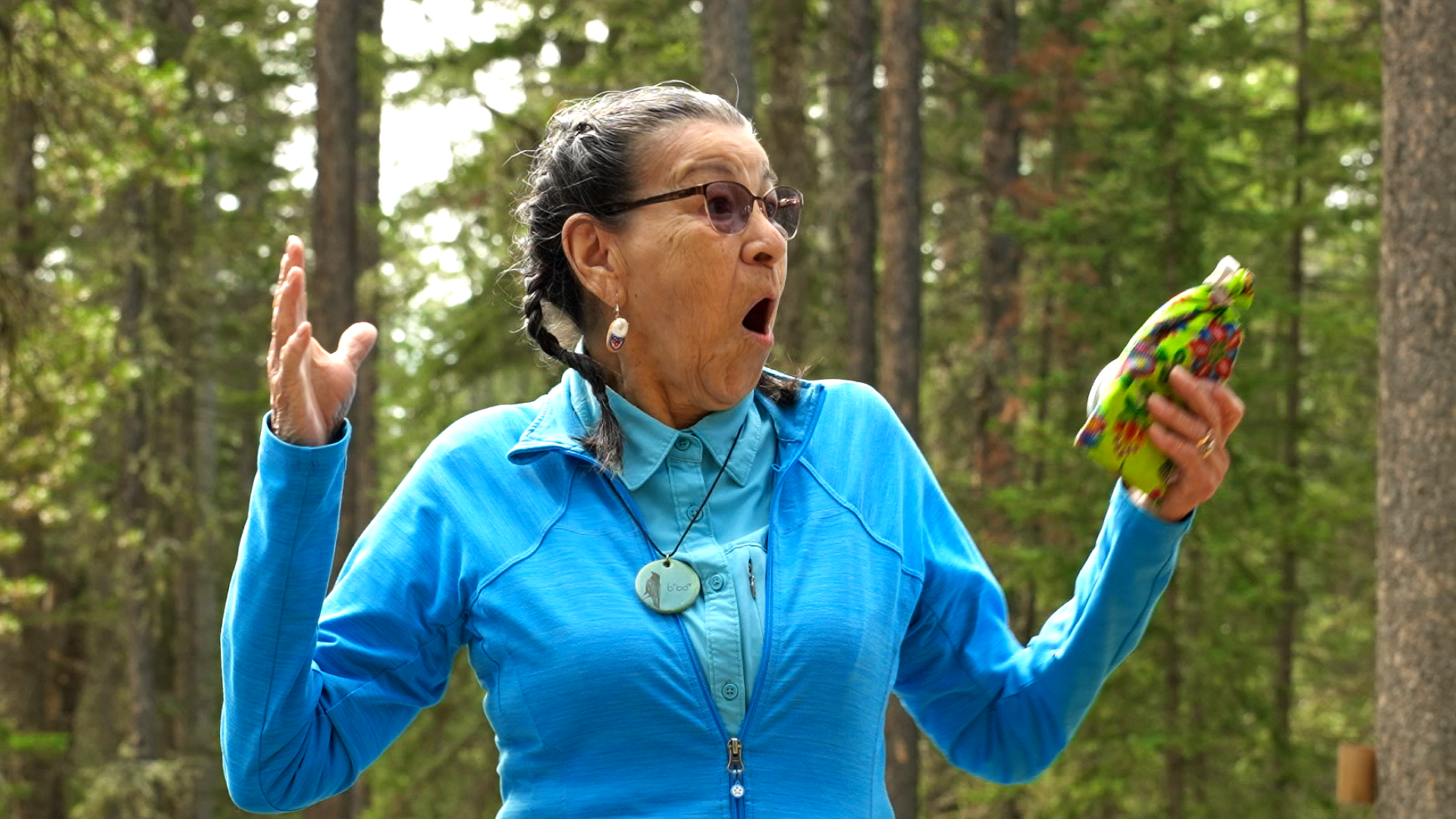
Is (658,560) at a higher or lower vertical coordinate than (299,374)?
lower

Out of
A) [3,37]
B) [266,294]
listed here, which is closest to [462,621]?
[3,37]

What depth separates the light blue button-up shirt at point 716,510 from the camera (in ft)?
7.27

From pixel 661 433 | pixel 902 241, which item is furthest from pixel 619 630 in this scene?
pixel 902 241

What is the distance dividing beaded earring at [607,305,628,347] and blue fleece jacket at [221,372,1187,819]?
141 mm

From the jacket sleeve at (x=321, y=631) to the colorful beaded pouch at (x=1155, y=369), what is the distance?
0.98 metres

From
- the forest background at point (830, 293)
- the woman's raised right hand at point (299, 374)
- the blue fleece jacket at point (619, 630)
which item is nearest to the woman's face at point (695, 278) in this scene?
the blue fleece jacket at point (619, 630)

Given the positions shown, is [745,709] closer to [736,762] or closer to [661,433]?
[736,762]

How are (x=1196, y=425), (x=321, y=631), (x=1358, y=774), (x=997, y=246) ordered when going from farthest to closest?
(x=997, y=246), (x=1358, y=774), (x=321, y=631), (x=1196, y=425)

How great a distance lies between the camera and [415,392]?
605 inches

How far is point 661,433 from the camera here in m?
2.45

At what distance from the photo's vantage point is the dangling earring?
8.16 ft

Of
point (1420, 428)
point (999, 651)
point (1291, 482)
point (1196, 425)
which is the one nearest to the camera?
point (1196, 425)

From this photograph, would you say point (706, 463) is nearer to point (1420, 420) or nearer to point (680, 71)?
point (1420, 420)

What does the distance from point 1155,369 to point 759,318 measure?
0.61 metres
